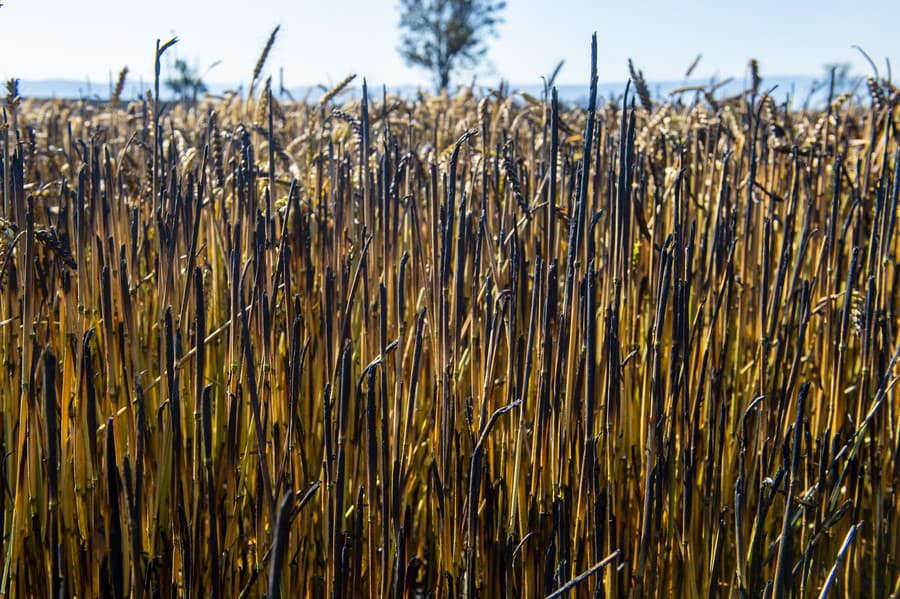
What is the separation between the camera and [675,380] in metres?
0.83

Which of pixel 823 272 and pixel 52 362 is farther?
pixel 823 272

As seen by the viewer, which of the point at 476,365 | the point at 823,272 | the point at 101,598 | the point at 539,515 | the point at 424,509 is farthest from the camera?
the point at 823,272

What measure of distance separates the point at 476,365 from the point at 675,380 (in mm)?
244

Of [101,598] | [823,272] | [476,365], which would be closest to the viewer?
[101,598]

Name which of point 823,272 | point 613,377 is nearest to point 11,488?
point 613,377

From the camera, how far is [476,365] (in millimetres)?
979

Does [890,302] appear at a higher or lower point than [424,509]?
higher

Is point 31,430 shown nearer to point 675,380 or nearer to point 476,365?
point 476,365

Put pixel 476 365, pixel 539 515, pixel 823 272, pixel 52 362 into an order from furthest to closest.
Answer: pixel 823 272 → pixel 476 365 → pixel 539 515 → pixel 52 362

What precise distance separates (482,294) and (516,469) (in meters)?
0.25

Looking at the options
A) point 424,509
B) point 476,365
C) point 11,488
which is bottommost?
point 424,509

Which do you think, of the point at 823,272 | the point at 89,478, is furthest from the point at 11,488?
the point at 823,272

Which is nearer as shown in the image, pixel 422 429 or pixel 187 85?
pixel 422 429

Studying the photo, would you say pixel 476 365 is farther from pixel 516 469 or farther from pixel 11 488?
pixel 11 488
